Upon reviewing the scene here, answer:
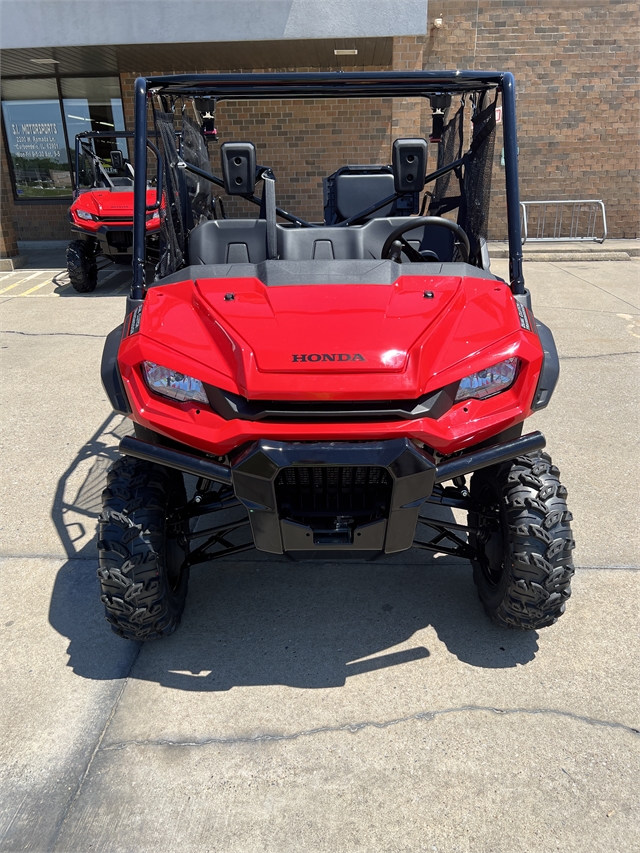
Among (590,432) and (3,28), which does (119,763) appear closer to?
(590,432)

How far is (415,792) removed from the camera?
199 centimetres

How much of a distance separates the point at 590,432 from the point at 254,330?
2.96 meters

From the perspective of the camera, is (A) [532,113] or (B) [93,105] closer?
(A) [532,113]

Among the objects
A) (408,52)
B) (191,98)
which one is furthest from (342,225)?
(408,52)

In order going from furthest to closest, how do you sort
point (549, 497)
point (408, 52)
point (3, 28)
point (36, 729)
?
point (408, 52) → point (3, 28) → point (549, 497) → point (36, 729)

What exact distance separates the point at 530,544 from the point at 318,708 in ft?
2.94

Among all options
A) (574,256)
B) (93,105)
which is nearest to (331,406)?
(574,256)

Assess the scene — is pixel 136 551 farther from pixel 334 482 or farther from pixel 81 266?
pixel 81 266

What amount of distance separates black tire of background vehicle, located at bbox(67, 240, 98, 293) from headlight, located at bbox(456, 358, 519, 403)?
741cm

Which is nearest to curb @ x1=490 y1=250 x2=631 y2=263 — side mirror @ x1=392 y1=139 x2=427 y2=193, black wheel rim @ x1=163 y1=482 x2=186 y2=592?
side mirror @ x1=392 y1=139 x2=427 y2=193

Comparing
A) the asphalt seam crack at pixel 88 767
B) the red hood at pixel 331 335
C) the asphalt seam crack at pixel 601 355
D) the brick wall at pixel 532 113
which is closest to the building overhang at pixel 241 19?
the brick wall at pixel 532 113

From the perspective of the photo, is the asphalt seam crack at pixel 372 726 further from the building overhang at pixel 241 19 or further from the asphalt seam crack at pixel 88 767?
the building overhang at pixel 241 19

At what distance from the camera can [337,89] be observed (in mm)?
2924

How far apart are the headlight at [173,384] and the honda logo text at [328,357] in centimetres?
33
